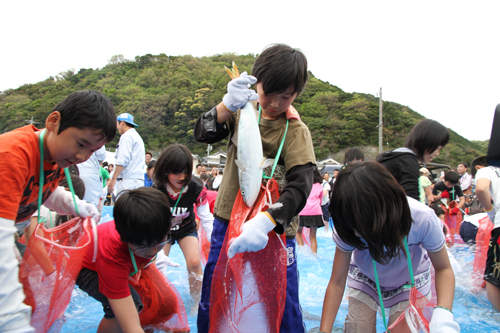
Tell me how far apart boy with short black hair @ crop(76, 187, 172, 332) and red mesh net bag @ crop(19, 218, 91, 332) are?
160 mm

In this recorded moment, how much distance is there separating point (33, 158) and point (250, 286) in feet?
4.30

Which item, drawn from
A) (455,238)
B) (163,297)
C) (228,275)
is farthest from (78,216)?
(455,238)

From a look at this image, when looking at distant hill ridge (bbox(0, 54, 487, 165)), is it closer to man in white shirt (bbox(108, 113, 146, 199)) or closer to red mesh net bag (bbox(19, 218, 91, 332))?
man in white shirt (bbox(108, 113, 146, 199))

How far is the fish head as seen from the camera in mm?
1599

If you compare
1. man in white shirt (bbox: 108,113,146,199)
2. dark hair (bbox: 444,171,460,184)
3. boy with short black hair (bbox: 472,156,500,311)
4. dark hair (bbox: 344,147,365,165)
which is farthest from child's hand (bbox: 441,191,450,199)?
man in white shirt (bbox: 108,113,146,199)

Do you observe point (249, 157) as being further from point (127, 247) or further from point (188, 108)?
point (188, 108)

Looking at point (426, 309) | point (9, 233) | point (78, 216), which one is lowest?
point (426, 309)

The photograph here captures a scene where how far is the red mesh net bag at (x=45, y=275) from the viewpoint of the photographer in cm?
166

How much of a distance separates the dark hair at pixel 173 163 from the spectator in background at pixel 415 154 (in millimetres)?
1837

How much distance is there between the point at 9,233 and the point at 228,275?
1011 mm

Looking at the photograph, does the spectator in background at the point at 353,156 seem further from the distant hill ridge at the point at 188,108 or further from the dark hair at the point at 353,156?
the distant hill ridge at the point at 188,108

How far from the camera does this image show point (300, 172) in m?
1.62

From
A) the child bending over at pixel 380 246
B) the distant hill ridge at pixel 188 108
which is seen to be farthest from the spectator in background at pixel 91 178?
the distant hill ridge at pixel 188 108

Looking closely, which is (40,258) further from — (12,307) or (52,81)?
(52,81)
